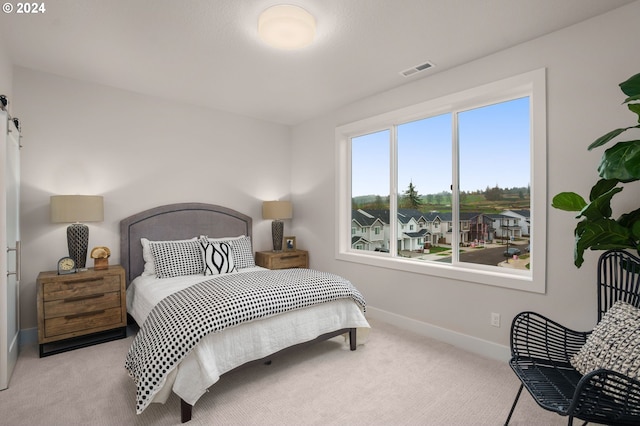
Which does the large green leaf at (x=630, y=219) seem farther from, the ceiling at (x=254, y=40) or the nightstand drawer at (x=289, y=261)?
the nightstand drawer at (x=289, y=261)

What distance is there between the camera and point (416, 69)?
3.11 metres

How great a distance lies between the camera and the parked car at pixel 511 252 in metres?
2.87

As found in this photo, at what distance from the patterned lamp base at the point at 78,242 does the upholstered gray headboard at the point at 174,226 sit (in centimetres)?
38

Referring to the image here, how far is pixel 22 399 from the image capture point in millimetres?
2170

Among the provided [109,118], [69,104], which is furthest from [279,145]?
[69,104]

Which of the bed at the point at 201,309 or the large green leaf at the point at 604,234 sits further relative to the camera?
the bed at the point at 201,309

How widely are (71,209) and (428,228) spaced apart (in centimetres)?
355

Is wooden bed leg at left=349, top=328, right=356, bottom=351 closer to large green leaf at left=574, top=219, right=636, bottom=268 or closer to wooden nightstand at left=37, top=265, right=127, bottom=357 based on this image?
large green leaf at left=574, top=219, right=636, bottom=268

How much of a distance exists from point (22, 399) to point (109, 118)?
2702 millimetres

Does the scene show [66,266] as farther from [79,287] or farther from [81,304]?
[81,304]

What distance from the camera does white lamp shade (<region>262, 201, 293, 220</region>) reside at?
4547 mm

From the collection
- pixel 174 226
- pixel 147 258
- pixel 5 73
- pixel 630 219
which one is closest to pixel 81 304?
pixel 147 258

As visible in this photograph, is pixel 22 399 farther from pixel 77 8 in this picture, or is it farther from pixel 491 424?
pixel 491 424

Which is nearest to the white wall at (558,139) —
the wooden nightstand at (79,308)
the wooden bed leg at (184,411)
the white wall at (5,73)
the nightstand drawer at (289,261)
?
the nightstand drawer at (289,261)
